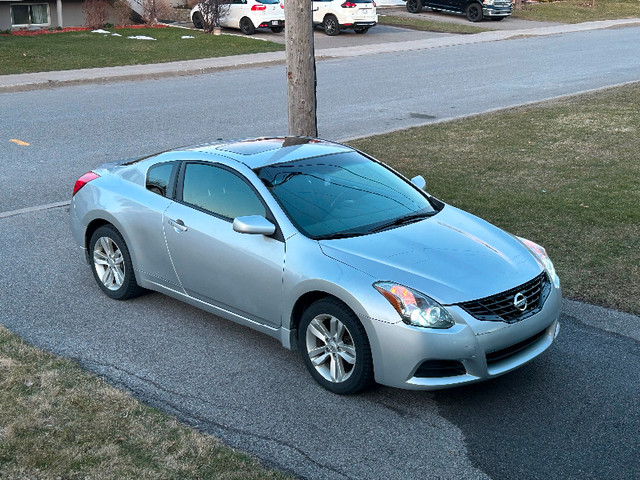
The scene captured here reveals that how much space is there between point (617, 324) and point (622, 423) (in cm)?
156

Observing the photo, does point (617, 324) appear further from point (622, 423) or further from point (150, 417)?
point (150, 417)

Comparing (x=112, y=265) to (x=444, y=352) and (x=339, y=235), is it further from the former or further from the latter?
(x=444, y=352)

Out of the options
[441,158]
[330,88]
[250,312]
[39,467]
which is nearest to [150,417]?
[39,467]

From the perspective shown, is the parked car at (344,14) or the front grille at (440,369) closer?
the front grille at (440,369)

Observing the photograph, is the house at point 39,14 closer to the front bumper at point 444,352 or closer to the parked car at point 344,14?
the parked car at point 344,14

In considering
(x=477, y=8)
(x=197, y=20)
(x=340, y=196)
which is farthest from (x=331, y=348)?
(x=477, y=8)

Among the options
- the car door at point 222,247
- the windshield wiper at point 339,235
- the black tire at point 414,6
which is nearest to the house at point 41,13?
the black tire at point 414,6

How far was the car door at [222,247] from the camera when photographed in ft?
19.7

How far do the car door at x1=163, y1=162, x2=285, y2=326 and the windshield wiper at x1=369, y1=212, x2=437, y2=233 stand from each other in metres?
0.73

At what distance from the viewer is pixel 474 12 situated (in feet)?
123

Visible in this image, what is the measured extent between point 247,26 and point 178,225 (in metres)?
26.2

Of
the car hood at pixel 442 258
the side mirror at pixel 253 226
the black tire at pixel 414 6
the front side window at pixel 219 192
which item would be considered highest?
the black tire at pixel 414 6

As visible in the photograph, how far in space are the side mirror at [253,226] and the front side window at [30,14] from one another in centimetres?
2842

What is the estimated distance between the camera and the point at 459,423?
5.31 metres
